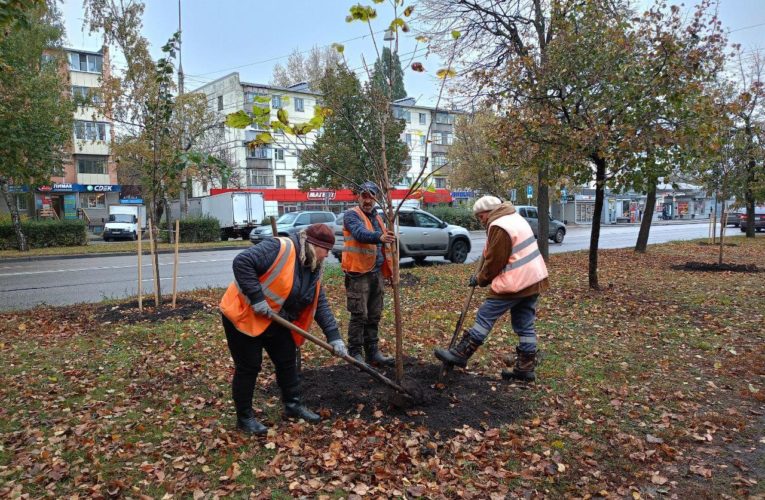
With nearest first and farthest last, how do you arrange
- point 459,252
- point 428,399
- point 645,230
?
point 428,399, point 459,252, point 645,230

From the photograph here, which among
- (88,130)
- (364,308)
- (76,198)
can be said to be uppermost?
(88,130)

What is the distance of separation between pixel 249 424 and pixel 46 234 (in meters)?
23.0

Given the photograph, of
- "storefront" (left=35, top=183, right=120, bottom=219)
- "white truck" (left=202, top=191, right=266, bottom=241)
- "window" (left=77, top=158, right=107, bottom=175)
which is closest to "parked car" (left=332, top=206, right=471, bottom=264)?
"white truck" (left=202, top=191, right=266, bottom=241)

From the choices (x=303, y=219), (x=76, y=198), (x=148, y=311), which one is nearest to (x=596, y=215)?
(x=148, y=311)

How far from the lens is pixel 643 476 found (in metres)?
3.35

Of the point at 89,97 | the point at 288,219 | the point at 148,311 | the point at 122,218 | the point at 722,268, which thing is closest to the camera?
the point at 148,311

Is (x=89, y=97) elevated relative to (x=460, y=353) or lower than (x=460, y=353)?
elevated

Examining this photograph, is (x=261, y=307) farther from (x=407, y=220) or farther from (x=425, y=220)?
(x=425, y=220)

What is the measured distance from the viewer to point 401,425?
13.0ft

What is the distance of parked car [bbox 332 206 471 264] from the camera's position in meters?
14.4

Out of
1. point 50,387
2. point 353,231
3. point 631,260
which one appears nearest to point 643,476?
point 353,231

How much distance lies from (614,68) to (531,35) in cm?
571

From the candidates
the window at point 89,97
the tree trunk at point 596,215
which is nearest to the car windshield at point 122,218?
the window at point 89,97

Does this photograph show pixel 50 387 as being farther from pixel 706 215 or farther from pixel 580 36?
pixel 706 215
